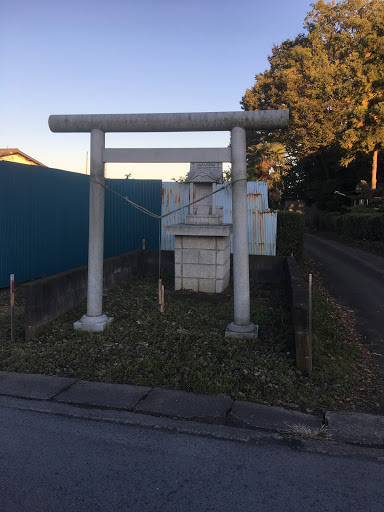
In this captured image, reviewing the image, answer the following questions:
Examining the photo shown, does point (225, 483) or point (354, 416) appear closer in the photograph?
point (225, 483)

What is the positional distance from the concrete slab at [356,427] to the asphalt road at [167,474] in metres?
0.33

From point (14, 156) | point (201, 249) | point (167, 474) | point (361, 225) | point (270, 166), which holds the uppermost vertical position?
point (14, 156)

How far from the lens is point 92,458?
3.79 metres

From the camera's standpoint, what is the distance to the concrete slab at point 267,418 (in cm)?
445

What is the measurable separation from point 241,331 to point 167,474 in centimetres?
367

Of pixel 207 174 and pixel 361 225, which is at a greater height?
pixel 207 174

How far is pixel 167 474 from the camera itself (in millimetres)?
3559

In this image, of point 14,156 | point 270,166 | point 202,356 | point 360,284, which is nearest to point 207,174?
point 202,356

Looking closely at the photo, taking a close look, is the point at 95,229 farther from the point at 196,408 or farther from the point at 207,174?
the point at 207,174

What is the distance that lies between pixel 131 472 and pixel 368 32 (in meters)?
33.2

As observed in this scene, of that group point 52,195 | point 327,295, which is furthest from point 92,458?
point 52,195

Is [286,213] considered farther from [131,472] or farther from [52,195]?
[131,472]

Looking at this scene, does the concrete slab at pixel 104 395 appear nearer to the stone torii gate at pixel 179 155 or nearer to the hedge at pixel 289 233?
the stone torii gate at pixel 179 155

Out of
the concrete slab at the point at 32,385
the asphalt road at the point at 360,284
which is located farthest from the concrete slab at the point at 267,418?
the asphalt road at the point at 360,284
